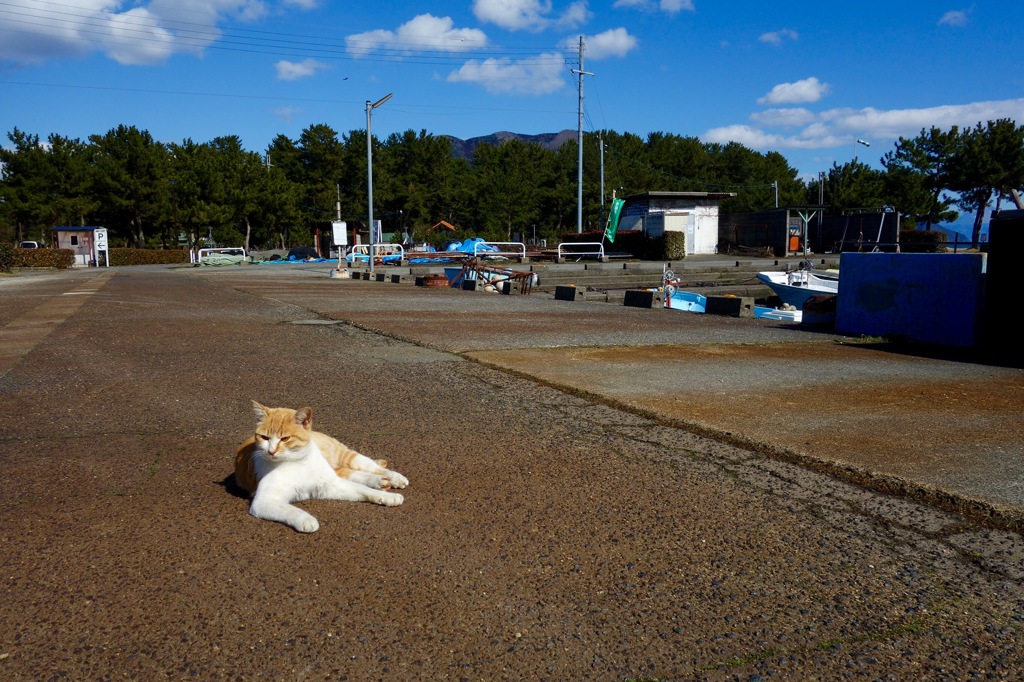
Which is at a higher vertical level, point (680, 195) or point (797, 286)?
point (680, 195)

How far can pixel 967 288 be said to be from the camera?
1074cm

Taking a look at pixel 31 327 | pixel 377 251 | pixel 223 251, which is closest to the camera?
pixel 31 327

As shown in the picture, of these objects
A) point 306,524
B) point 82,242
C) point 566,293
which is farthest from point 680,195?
point 306,524

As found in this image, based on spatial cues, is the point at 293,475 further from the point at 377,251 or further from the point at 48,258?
the point at 48,258

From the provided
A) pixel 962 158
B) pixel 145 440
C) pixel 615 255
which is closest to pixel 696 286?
pixel 615 255

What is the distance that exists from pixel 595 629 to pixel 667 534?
100cm

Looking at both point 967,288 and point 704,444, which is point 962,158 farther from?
point 704,444

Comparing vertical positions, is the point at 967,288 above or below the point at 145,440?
above

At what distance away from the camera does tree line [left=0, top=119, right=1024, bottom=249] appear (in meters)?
65.3

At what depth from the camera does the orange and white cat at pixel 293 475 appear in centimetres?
394

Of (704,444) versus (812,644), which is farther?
(704,444)

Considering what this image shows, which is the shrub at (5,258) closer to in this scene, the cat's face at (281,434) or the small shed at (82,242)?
the small shed at (82,242)

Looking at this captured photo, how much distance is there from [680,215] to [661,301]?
30.7m

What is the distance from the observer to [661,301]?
770 inches
